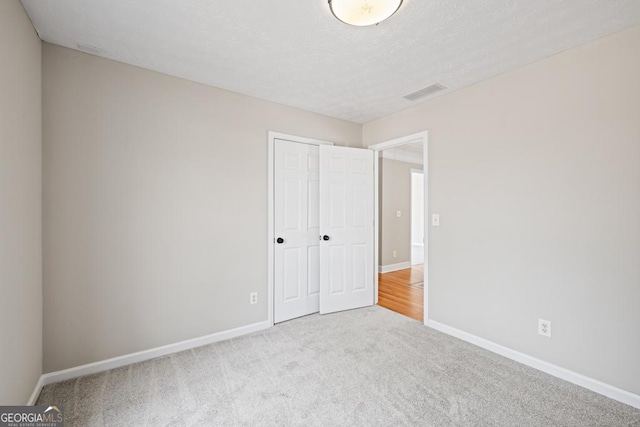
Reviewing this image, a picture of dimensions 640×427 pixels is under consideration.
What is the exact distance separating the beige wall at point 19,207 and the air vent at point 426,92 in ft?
9.90

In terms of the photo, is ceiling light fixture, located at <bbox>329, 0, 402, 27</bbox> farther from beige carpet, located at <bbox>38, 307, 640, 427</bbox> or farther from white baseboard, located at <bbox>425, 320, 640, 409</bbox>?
white baseboard, located at <bbox>425, 320, 640, 409</bbox>

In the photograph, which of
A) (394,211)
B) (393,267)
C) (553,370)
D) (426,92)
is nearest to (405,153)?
(394,211)

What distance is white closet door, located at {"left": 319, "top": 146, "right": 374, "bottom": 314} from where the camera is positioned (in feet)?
11.3

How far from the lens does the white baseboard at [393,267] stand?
18.6ft

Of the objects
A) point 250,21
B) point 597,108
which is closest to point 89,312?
point 250,21

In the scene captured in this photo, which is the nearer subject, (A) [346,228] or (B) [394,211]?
(A) [346,228]

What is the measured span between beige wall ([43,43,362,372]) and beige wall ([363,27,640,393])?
6.68ft

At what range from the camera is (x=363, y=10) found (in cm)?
159

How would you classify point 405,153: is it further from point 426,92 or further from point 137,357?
point 137,357

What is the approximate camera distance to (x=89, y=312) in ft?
7.18

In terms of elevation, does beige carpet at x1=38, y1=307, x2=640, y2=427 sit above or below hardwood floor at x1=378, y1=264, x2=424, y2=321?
below

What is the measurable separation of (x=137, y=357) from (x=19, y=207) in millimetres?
1465

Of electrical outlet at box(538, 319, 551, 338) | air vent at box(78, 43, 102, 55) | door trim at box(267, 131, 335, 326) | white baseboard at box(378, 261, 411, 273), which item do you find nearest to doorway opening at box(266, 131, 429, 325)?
door trim at box(267, 131, 335, 326)

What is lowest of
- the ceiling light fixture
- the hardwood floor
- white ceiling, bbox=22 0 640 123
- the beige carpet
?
the beige carpet
